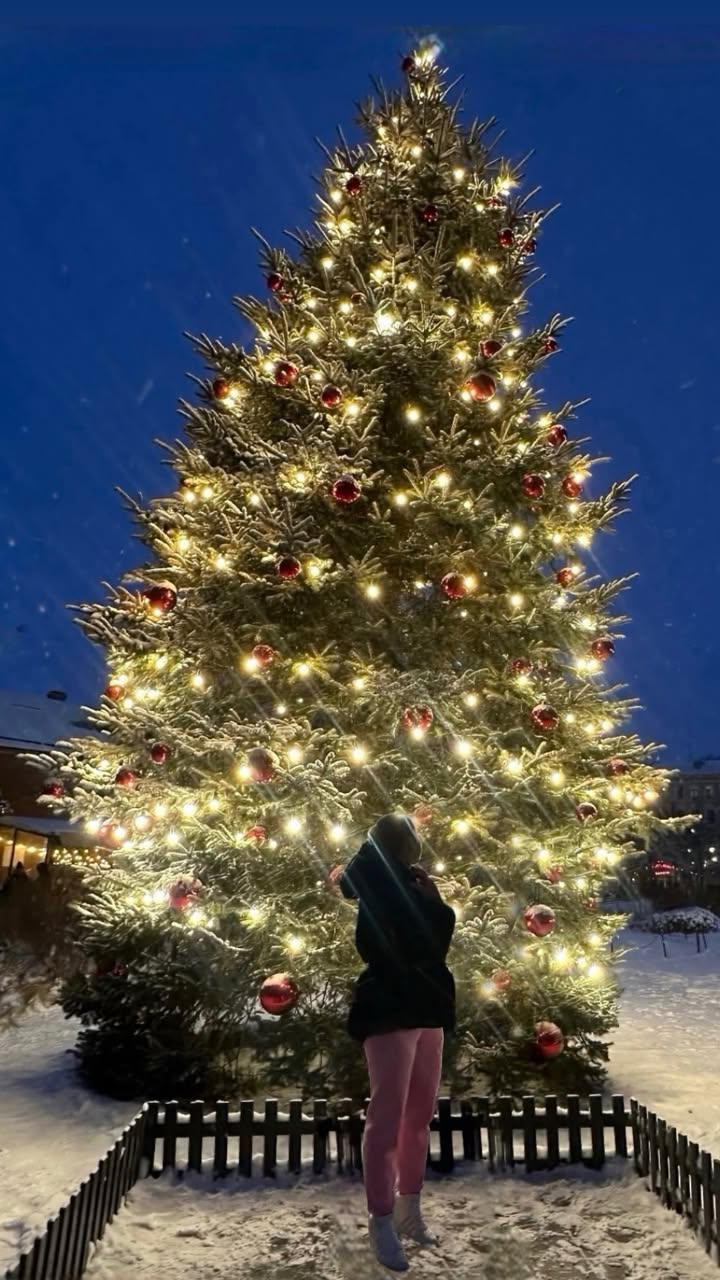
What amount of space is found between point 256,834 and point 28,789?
2950cm

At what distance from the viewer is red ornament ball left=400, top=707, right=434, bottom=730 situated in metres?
6.78

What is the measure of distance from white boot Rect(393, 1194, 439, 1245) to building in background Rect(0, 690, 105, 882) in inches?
1020

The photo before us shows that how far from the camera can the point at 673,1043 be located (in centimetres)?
963

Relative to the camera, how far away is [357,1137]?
5238 millimetres

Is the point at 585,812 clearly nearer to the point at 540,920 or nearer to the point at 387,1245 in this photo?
the point at 540,920

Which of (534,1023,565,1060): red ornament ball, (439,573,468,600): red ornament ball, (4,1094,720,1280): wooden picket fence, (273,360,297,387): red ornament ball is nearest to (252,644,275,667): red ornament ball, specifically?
(439,573,468,600): red ornament ball

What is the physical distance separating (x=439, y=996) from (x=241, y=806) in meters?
Result: 3.13

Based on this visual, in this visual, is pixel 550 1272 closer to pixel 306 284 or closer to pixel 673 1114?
pixel 673 1114

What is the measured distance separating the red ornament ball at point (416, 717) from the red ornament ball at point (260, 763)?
123cm

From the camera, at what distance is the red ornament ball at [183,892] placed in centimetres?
620

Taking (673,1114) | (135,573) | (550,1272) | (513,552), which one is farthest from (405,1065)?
(135,573)

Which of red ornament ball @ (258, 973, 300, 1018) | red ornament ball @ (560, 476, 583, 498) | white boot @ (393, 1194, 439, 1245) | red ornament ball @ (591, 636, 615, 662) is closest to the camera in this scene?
white boot @ (393, 1194, 439, 1245)

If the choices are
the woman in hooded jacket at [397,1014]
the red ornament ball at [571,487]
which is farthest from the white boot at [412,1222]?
the red ornament ball at [571,487]

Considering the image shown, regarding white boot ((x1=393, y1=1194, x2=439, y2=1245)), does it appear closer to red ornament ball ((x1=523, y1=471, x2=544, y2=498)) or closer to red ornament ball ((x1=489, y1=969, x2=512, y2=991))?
red ornament ball ((x1=489, y1=969, x2=512, y2=991))
